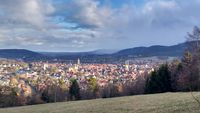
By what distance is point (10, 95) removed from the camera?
72625mm

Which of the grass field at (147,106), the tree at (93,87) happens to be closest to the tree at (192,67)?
the tree at (93,87)

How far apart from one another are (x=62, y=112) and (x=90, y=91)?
49697mm

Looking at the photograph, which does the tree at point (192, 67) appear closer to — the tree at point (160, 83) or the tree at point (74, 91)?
the tree at point (160, 83)

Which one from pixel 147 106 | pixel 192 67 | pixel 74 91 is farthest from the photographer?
pixel 74 91

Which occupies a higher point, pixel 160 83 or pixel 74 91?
pixel 160 83

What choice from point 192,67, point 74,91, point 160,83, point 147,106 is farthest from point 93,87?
point 147,106

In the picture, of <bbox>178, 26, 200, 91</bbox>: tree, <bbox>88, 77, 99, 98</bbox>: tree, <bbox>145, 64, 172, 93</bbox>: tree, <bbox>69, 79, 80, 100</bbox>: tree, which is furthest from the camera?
<bbox>88, 77, 99, 98</bbox>: tree

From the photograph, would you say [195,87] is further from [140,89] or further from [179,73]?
[140,89]

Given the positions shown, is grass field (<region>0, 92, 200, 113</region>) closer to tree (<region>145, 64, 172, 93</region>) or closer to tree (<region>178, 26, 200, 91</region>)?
tree (<region>178, 26, 200, 91</region>)

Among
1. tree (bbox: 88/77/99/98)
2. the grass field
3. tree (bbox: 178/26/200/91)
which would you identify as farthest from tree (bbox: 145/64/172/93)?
the grass field

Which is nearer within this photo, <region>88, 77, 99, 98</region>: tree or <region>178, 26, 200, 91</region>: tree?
<region>178, 26, 200, 91</region>: tree

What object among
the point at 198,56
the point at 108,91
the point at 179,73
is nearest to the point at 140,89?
the point at 108,91

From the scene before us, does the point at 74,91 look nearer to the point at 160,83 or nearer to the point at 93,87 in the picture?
the point at 93,87

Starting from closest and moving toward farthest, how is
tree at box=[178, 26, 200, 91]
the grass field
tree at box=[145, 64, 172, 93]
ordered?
1. the grass field
2. tree at box=[178, 26, 200, 91]
3. tree at box=[145, 64, 172, 93]
